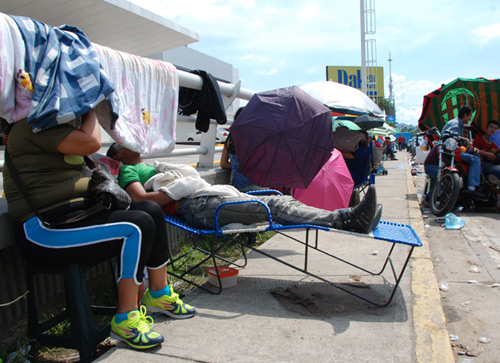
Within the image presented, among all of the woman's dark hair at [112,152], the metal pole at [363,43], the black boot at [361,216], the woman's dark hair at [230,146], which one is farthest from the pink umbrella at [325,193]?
the metal pole at [363,43]

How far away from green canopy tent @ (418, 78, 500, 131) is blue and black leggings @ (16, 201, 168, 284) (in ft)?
24.0

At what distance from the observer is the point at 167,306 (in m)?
2.85

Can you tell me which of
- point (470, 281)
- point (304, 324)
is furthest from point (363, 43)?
point (304, 324)

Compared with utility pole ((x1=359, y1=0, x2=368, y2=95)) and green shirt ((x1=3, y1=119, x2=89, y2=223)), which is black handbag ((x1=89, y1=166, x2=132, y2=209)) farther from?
utility pole ((x1=359, y1=0, x2=368, y2=95))

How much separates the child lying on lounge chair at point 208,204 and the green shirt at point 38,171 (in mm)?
892

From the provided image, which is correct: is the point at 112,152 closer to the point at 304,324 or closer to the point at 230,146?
the point at 230,146

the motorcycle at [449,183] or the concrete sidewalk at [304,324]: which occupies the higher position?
the motorcycle at [449,183]

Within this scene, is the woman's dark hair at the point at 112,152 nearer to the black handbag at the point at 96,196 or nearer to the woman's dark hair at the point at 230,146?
the black handbag at the point at 96,196

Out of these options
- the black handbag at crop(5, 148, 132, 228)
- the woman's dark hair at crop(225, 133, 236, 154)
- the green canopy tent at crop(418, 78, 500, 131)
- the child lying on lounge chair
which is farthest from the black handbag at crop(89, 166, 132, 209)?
the green canopy tent at crop(418, 78, 500, 131)

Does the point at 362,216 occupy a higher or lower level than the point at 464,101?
lower

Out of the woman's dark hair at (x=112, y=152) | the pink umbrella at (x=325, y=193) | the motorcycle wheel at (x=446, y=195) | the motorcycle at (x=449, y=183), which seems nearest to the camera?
the woman's dark hair at (x=112, y=152)

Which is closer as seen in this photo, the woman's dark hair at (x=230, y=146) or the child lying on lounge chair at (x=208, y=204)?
the child lying on lounge chair at (x=208, y=204)

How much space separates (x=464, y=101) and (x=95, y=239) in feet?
28.6

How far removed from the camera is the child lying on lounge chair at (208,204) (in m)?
3.22
